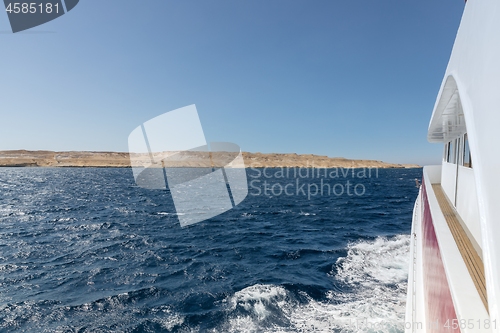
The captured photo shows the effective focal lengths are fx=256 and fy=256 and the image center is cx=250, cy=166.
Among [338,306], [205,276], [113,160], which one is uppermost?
[113,160]

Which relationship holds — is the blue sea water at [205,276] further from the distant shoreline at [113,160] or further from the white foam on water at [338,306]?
the distant shoreline at [113,160]

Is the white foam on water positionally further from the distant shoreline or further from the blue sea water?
the distant shoreline

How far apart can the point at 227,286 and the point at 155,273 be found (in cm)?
389

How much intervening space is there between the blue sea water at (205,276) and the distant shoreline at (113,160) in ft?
461

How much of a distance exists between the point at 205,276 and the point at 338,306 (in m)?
5.92

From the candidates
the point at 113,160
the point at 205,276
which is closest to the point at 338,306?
the point at 205,276

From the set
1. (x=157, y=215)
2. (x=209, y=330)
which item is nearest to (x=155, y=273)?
(x=209, y=330)

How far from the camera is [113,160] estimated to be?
172125mm

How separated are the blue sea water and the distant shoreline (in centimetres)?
14041

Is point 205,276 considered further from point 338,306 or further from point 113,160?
point 113,160

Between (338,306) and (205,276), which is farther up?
(205,276)

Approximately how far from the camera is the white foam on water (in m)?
8.13

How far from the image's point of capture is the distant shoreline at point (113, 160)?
156 m

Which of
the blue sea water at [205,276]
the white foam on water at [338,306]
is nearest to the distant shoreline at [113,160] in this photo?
the blue sea water at [205,276]
